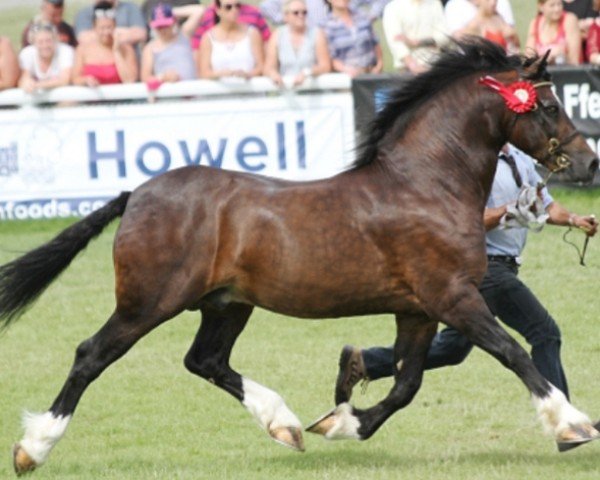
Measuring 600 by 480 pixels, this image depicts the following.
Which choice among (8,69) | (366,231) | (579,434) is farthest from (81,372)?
(8,69)

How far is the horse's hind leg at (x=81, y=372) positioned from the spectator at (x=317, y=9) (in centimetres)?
801

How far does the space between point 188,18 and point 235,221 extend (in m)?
9.26

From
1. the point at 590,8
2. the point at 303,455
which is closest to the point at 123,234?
the point at 303,455

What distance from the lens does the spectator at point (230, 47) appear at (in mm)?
14977

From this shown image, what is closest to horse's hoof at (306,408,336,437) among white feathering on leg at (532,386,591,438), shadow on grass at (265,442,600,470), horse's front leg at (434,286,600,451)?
shadow on grass at (265,442,600,470)

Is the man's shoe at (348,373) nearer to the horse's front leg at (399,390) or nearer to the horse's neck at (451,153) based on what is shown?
the horse's front leg at (399,390)

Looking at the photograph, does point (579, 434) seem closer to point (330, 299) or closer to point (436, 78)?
point (330, 299)

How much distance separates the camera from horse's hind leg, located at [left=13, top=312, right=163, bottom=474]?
757cm

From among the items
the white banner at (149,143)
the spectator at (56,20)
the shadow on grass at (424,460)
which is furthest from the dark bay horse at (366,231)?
the spectator at (56,20)

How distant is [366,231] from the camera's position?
7.51 m

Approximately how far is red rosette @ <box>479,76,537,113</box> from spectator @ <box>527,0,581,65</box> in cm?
734

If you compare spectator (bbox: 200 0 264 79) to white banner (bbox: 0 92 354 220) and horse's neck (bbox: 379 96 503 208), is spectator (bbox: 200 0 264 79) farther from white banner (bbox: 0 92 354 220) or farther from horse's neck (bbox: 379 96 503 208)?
horse's neck (bbox: 379 96 503 208)

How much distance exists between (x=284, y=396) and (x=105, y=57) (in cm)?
690

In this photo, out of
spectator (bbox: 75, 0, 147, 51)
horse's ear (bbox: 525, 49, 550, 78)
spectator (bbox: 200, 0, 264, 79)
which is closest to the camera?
horse's ear (bbox: 525, 49, 550, 78)
